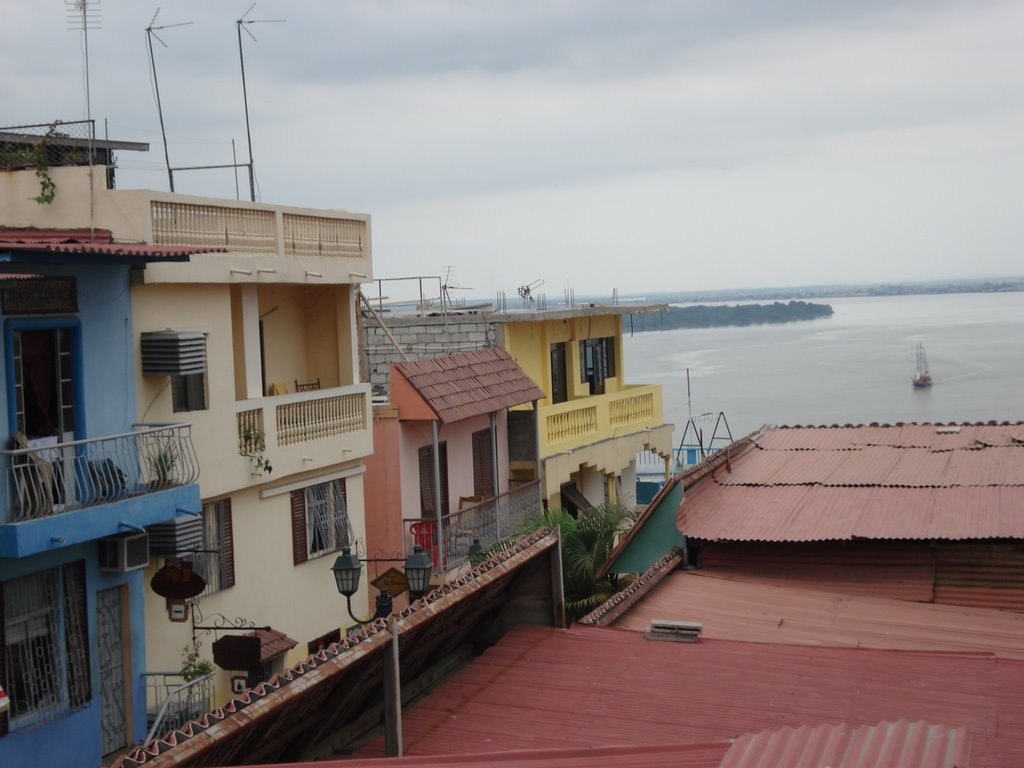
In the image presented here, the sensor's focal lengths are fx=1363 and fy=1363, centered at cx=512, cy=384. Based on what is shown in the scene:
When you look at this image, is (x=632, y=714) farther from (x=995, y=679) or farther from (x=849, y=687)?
(x=995, y=679)

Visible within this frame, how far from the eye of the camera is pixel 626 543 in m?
17.2

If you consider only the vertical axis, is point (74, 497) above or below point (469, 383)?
below

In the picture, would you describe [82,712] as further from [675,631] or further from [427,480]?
[427,480]

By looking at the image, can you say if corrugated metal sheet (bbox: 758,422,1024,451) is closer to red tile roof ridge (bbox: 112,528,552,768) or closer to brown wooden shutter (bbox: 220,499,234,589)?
brown wooden shutter (bbox: 220,499,234,589)

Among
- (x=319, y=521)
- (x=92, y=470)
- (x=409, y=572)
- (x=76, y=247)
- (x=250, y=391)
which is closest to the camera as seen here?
(x=409, y=572)

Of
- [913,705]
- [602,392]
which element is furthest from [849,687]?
[602,392]

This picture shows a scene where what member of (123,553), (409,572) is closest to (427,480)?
(123,553)

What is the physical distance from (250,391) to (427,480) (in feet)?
18.9

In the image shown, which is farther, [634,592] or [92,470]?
[634,592]

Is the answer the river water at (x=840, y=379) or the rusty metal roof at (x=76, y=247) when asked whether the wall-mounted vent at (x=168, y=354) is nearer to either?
the rusty metal roof at (x=76, y=247)

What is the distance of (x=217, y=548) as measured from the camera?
1647 cm

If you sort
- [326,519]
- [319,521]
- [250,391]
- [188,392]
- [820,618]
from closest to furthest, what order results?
[820,618] → [188,392] → [250,391] → [319,521] → [326,519]

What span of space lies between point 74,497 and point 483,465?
1282 centimetres

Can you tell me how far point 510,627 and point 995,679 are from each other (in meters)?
4.14
